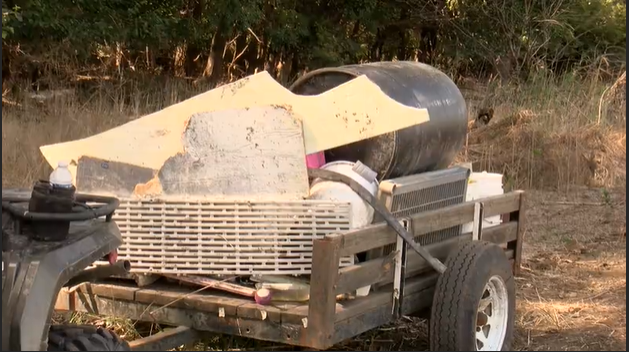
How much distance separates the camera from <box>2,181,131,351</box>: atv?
2.66 meters

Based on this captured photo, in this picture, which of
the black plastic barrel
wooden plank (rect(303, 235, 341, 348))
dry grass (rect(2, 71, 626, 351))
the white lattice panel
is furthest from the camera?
dry grass (rect(2, 71, 626, 351))

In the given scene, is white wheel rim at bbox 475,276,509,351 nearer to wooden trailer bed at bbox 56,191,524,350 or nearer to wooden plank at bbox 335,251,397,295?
wooden trailer bed at bbox 56,191,524,350

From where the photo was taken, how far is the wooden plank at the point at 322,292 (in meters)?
3.41

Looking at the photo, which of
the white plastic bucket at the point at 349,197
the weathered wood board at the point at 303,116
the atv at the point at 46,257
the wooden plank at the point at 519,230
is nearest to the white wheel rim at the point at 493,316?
the white plastic bucket at the point at 349,197

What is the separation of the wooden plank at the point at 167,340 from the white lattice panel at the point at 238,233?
0.27 m

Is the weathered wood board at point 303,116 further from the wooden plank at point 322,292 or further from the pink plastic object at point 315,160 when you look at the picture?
the wooden plank at point 322,292

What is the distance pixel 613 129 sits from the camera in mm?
10234

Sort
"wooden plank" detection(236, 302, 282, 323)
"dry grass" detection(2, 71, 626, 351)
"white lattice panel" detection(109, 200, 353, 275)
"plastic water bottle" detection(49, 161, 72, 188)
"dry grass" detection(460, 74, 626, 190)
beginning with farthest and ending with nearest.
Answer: "dry grass" detection(460, 74, 626, 190) < "dry grass" detection(2, 71, 626, 351) < "white lattice panel" detection(109, 200, 353, 275) < "wooden plank" detection(236, 302, 282, 323) < "plastic water bottle" detection(49, 161, 72, 188)

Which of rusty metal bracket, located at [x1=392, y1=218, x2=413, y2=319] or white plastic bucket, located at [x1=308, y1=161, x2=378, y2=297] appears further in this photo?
rusty metal bracket, located at [x1=392, y1=218, x2=413, y2=319]

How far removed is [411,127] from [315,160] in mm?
611

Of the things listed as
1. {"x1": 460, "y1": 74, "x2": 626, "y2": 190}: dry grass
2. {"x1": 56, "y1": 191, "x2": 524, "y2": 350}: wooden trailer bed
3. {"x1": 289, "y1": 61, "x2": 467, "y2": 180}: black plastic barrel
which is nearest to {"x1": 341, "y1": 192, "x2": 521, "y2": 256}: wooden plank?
{"x1": 56, "y1": 191, "x2": 524, "y2": 350}: wooden trailer bed

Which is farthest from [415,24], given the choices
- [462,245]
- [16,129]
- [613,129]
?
[462,245]

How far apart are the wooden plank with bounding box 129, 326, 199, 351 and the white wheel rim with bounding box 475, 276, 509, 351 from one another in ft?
4.71

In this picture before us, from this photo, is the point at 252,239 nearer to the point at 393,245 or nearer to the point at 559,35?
the point at 393,245
